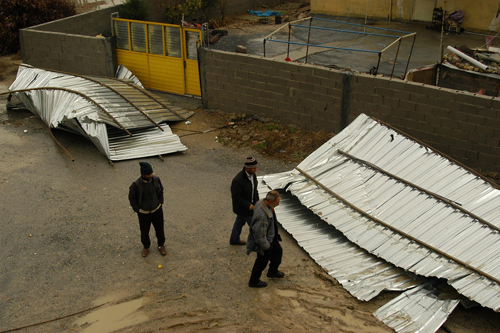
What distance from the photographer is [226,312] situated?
585 centimetres

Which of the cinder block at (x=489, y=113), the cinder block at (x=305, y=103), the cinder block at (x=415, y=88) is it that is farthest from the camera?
the cinder block at (x=305, y=103)

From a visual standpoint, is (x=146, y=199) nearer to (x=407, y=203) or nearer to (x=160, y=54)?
(x=407, y=203)

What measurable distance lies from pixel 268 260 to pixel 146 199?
74.4 inches

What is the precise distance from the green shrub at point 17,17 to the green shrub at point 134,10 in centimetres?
256


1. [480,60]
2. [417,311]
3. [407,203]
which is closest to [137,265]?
[417,311]

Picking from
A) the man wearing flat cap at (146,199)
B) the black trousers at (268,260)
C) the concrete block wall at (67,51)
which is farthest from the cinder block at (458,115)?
the concrete block wall at (67,51)

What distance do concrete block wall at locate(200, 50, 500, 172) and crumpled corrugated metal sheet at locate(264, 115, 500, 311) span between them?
5.00ft

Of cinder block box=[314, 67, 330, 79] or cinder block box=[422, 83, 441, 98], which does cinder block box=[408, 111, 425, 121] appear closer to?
cinder block box=[422, 83, 441, 98]

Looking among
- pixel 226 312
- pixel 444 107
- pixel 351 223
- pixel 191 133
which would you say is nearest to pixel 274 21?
pixel 191 133

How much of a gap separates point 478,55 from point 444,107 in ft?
17.9

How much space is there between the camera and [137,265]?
675 cm

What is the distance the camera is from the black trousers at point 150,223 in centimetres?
662

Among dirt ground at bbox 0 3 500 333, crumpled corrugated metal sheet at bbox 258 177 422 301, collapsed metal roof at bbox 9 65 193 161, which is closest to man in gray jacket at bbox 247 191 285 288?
dirt ground at bbox 0 3 500 333

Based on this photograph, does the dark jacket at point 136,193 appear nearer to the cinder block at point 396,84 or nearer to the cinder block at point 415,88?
the cinder block at point 396,84
